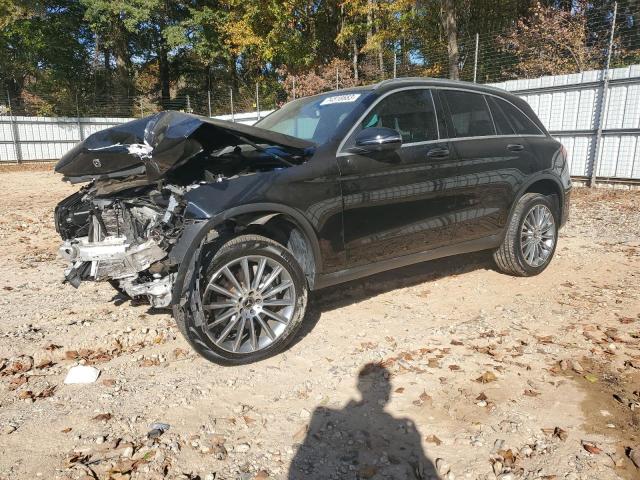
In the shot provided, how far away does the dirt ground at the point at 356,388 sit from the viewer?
2.43 m

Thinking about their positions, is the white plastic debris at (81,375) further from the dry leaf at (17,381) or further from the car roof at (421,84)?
the car roof at (421,84)

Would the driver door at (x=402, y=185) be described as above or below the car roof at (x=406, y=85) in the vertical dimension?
below

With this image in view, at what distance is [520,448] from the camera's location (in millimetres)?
2488

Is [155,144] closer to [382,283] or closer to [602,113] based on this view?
[382,283]

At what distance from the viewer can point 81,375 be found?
3.29 meters

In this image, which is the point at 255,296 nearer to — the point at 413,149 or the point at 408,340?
the point at 408,340

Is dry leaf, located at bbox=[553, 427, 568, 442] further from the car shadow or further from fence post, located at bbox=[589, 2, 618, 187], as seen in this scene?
fence post, located at bbox=[589, 2, 618, 187]

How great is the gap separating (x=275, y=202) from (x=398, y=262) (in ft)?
4.33

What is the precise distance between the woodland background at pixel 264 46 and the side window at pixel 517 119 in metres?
9.75

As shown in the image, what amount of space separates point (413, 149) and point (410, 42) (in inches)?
847

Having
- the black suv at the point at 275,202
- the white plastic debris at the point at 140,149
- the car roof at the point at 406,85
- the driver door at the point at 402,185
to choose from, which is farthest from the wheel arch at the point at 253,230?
the car roof at the point at 406,85

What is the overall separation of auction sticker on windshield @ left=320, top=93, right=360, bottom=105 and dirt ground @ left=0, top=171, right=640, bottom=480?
1851mm

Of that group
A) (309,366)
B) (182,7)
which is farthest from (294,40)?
(309,366)

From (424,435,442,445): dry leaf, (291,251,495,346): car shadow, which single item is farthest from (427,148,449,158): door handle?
(424,435,442,445): dry leaf
